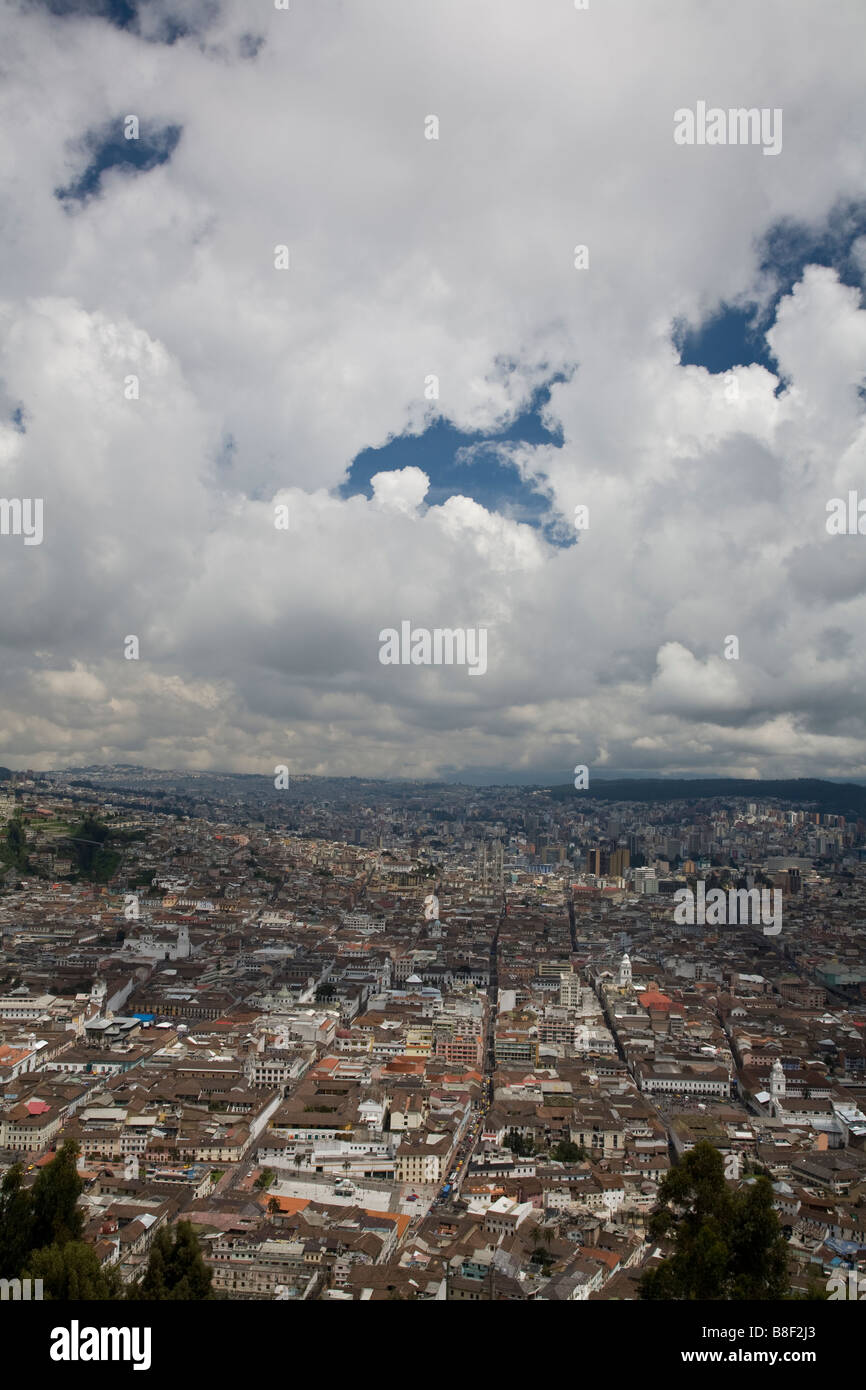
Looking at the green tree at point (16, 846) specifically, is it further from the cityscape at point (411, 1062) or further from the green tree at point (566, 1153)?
the green tree at point (566, 1153)

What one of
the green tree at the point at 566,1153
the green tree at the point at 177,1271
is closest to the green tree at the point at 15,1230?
the green tree at the point at 177,1271

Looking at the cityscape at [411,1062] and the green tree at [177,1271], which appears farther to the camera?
the cityscape at [411,1062]

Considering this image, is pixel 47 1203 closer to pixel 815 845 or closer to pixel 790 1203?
pixel 790 1203

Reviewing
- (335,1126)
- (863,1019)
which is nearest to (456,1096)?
(335,1126)

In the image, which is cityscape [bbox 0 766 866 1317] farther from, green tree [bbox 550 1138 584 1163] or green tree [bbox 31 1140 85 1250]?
green tree [bbox 31 1140 85 1250]

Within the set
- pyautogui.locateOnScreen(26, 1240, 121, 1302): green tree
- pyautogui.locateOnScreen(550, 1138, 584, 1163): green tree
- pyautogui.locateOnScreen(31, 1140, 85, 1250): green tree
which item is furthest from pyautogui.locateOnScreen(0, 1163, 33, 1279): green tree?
pyautogui.locateOnScreen(550, 1138, 584, 1163): green tree

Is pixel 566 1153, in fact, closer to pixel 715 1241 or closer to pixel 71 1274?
pixel 715 1241
